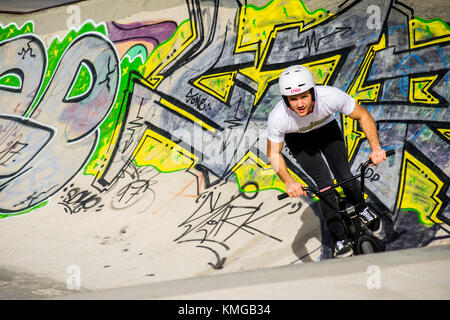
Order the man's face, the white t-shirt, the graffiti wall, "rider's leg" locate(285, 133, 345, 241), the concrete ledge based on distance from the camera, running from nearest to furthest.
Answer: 1. the concrete ledge
2. the man's face
3. the white t-shirt
4. "rider's leg" locate(285, 133, 345, 241)
5. the graffiti wall

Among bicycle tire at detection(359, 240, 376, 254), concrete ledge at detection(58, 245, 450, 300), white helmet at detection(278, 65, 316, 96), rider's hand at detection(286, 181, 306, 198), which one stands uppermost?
white helmet at detection(278, 65, 316, 96)

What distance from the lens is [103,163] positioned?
8453 mm

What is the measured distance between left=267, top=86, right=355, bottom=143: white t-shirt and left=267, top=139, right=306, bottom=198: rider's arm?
3.1 inches

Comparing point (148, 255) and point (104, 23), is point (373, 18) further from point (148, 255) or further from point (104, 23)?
point (104, 23)

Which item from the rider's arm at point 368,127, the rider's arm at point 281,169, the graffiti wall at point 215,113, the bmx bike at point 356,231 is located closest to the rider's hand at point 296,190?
the rider's arm at point 281,169

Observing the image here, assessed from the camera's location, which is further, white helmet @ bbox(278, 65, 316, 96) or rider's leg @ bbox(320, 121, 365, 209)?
rider's leg @ bbox(320, 121, 365, 209)

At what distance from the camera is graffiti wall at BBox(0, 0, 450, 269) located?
628 cm

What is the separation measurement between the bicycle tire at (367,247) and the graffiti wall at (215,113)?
1440mm

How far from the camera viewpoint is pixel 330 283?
2.63 m

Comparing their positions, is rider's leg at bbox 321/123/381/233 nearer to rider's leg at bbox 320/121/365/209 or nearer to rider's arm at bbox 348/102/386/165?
rider's leg at bbox 320/121/365/209

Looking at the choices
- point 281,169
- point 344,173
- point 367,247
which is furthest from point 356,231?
point 281,169

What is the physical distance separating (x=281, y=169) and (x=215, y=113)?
4.31m

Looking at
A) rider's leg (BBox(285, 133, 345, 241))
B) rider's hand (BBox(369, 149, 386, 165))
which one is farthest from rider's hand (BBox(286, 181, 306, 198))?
rider's hand (BBox(369, 149, 386, 165))
